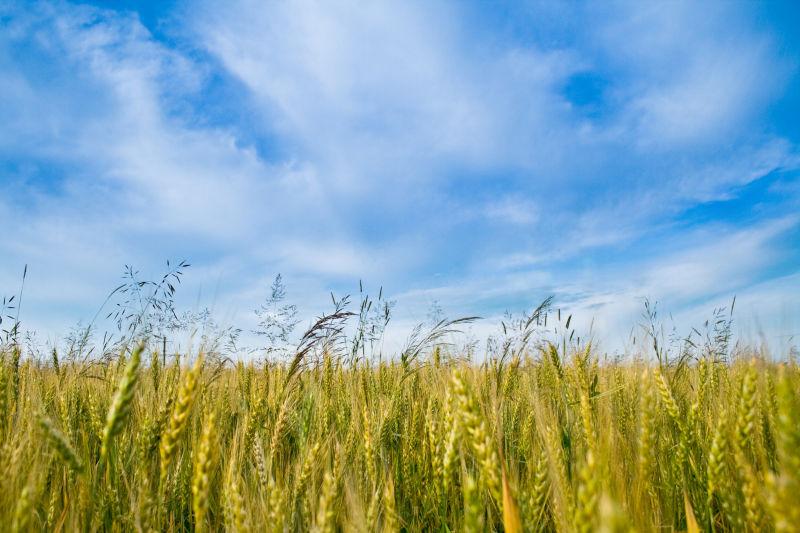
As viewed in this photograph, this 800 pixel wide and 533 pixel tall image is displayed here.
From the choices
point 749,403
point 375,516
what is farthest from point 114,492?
point 749,403

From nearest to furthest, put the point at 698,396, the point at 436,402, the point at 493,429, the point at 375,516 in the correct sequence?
the point at 375,516 → the point at 493,429 → the point at 698,396 → the point at 436,402

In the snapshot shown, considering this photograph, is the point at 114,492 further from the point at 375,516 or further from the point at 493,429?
the point at 493,429

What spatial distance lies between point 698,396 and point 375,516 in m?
1.97

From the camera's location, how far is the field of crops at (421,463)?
1097 mm

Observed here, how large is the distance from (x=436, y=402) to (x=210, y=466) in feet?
6.21

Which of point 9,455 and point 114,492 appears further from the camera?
point 114,492

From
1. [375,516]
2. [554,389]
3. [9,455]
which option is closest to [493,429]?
[375,516]

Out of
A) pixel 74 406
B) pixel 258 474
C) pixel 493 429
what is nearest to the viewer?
pixel 258 474

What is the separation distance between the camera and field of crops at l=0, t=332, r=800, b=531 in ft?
3.60

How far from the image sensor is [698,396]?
244 centimetres

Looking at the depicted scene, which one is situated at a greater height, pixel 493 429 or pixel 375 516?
pixel 493 429

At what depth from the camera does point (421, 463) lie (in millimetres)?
2098

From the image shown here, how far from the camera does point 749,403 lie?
1.37m

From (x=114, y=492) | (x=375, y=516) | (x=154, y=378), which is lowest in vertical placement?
(x=375, y=516)
